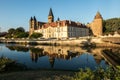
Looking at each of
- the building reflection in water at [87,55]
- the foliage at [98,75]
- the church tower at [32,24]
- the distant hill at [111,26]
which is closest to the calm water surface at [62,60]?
the building reflection in water at [87,55]

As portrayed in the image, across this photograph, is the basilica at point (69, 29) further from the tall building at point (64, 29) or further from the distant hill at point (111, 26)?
the distant hill at point (111, 26)

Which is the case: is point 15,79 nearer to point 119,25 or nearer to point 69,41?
point 69,41

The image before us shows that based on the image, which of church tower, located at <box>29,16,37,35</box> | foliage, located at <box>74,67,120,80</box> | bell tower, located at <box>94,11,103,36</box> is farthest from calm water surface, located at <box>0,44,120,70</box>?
church tower, located at <box>29,16,37,35</box>

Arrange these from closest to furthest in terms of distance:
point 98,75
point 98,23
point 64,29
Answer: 1. point 98,75
2. point 64,29
3. point 98,23

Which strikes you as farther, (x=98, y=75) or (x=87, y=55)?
(x=87, y=55)

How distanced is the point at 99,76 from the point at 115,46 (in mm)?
50078

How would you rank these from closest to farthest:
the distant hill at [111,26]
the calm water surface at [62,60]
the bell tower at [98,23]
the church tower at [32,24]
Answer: the calm water surface at [62,60]
the bell tower at [98,23]
the distant hill at [111,26]
the church tower at [32,24]

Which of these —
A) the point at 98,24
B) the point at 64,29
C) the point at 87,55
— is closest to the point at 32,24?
the point at 64,29

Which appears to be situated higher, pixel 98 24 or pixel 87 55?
pixel 98 24

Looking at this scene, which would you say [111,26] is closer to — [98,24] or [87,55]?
[98,24]

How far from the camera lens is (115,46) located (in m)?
55.7

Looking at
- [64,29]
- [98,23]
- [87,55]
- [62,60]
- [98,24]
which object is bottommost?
[87,55]

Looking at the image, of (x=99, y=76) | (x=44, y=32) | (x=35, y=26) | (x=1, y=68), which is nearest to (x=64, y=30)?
(x=44, y=32)

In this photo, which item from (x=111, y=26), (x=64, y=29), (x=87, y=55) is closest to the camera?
(x=87, y=55)
